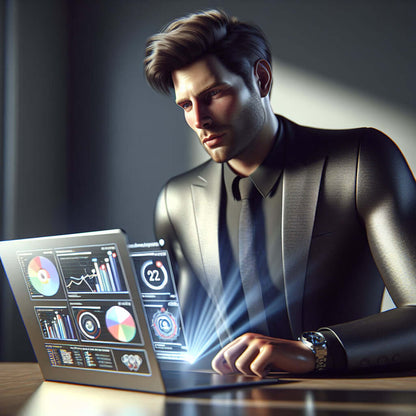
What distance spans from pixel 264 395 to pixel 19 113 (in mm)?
1884

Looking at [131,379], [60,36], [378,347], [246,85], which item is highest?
[60,36]

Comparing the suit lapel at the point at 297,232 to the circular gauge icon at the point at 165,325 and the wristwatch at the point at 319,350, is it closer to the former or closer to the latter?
the wristwatch at the point at 319,350

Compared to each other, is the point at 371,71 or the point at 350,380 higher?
the point at 371,71

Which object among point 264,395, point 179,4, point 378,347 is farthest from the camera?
point 179,4

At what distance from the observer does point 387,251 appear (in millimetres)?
1246

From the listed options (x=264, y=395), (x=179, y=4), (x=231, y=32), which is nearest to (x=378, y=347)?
(x=264, y=395)

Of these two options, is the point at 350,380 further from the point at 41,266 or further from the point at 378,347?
the point at 41,266

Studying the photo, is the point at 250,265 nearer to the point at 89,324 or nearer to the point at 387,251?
the point at 387,251

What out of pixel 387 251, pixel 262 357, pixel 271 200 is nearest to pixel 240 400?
pixel 262 357

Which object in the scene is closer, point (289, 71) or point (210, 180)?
point (210, 180)

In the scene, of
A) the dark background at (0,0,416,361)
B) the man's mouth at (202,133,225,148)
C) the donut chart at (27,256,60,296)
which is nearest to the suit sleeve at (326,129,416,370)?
the man's mouth at (202,133,225,148)

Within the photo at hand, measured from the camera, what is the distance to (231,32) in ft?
4.99

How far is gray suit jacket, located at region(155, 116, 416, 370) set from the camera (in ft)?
4.19

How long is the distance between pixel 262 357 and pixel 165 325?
0.55ft
